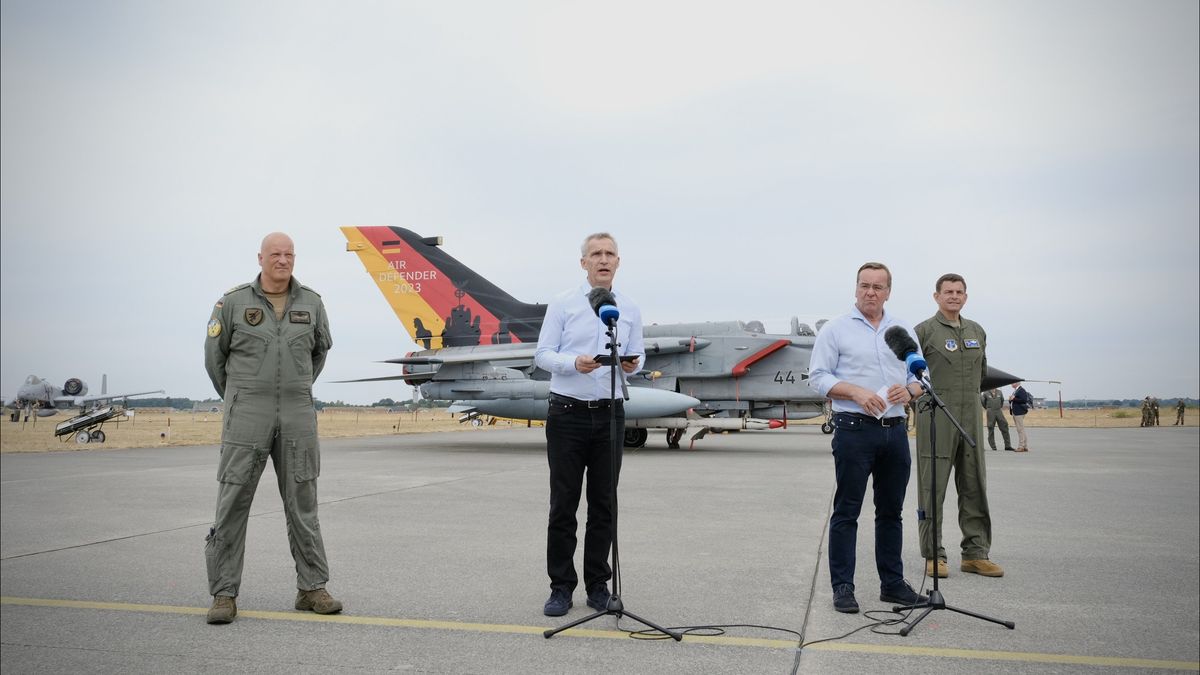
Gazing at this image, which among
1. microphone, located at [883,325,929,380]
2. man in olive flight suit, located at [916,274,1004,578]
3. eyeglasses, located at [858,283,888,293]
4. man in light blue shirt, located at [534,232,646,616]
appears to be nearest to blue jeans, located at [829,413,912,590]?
microphone, located at [883,325,929,380]

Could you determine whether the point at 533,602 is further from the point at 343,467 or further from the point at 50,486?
the point at 343,467

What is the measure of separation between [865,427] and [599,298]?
1599 mm

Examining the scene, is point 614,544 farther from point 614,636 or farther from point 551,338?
point 551,338

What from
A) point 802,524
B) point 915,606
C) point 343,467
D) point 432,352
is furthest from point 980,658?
point 432,352

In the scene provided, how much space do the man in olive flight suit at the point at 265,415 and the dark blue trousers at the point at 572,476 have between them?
1170mm

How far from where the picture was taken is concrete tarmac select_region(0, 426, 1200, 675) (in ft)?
Result: 10.9

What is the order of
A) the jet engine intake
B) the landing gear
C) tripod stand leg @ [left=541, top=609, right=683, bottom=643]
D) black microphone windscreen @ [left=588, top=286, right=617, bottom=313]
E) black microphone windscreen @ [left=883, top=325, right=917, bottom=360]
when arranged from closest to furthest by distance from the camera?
tripod stand leg @ [left=541, top=609, right=683, bottom=643], black microphone windscreen @ [left=588, top=286, right=617, bottom=313], black microphone windscreen @ [left=883, top=325, right=917, bottom=360], the landing gear, the jet engine intake

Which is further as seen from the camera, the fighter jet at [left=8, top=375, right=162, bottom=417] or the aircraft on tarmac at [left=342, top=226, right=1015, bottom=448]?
the fighter jet at [left=8, top=375, right=162, bottom=417]

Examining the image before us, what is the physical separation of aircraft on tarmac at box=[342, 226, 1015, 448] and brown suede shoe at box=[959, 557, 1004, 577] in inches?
434

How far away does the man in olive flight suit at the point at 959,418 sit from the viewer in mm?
5109

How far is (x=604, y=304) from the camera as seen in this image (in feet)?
12.9

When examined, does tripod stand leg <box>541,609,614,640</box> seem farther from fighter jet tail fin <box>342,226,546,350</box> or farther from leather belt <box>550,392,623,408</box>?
fighter jet tail fin <box>342,226,546,350</box>

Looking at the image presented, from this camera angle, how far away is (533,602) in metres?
4.25

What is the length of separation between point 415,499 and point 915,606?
6.04m
